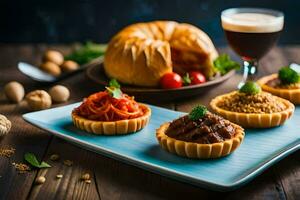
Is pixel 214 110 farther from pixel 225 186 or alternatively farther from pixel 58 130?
pixel 225 186

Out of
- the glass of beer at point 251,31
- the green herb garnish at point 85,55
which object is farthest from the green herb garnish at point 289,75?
the green herb garnish at point 85,55

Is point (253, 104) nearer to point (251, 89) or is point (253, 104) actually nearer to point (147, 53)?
point (251, 89)

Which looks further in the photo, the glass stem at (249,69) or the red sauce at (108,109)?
the glass stem at (249,69)

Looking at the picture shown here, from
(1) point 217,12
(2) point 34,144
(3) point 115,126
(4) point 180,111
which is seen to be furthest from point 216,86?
(1) point 217,12

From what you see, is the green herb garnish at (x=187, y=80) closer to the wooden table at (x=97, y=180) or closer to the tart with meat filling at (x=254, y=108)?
the tart with meat filling at (x=254, y=108)

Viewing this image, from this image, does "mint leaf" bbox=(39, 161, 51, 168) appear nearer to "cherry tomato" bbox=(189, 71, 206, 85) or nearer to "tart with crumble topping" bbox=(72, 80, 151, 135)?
"tart with crumble topping" bbox=(72, 80, 151, 135)

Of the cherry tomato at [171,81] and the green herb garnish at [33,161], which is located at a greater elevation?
the green herb garnish at [33,161]

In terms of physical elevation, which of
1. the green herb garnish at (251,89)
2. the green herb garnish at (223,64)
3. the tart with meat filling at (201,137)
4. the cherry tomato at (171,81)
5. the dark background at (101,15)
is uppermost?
the tart with meat filling at (201,137)
